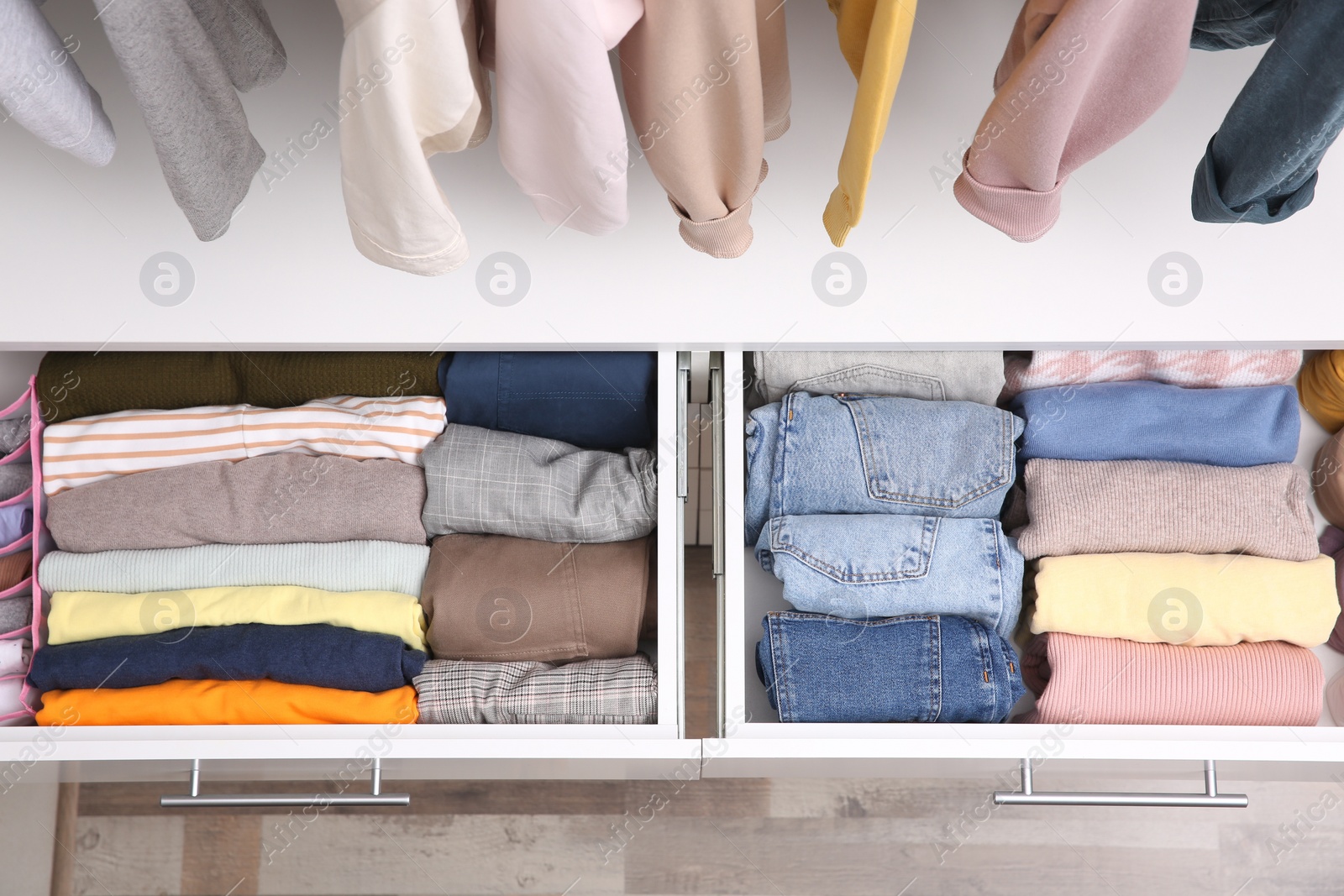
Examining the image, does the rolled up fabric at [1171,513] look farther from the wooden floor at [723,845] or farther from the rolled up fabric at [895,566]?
the wooden floor at [723,845]

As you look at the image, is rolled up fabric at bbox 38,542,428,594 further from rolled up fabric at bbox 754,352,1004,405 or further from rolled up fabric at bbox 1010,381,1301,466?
rolled up fabric at bbox 1010,381,1301,466

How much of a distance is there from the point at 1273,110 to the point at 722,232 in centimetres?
40

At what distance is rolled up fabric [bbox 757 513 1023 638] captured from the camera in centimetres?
95

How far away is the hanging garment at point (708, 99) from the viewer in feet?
1.95

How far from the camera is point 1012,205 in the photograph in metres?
0.70

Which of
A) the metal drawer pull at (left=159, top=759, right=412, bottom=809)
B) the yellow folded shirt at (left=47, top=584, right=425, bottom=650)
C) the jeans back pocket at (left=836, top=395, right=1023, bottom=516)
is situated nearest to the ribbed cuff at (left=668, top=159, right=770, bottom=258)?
the jeans back pocket at (left=836, top=395, right=1023, bottom=516)

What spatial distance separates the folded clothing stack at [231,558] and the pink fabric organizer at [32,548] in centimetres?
1

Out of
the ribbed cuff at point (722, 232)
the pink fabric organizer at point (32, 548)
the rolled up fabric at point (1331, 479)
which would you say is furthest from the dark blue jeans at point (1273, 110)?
the pink fabric organizer at point (32, 548)

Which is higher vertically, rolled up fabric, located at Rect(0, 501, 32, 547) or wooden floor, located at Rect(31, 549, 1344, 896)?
rolled up fabric, located at Rect(0, 501, 32, 547)

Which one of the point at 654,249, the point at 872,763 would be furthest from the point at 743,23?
the point at 872,763

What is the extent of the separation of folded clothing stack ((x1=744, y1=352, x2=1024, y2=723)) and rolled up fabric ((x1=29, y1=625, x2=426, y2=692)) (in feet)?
1.40

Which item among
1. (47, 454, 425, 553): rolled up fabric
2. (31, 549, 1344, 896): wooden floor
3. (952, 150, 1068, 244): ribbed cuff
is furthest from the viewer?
(31, 549, 1344, 896): wooden floor

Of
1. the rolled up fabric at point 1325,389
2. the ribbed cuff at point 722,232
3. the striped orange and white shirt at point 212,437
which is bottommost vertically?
the striped orange and white shirt at point 212,437

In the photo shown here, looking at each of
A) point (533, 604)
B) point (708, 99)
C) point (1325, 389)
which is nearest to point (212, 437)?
point (533, 604)
